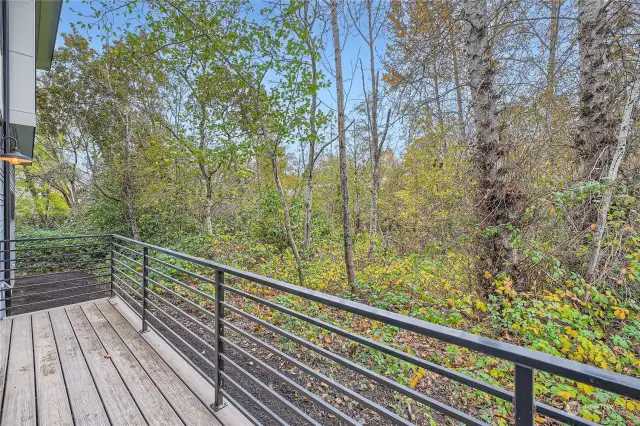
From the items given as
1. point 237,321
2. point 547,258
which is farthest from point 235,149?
point 547,258

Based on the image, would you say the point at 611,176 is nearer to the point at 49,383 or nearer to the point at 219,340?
the point at 219,340

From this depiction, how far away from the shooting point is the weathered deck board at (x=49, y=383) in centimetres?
181

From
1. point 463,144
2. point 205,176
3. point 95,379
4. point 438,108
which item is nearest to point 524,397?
point 95,379

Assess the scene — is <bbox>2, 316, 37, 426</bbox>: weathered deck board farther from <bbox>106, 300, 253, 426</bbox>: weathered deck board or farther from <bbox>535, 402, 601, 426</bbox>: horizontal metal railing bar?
<bbox>535, 402, 601, 426</bbox>: horizontal metal railing bar

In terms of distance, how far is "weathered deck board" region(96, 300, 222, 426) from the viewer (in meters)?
1.83

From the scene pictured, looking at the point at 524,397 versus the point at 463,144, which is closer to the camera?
the point at 524,397

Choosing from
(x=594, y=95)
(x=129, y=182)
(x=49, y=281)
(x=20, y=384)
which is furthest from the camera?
(x=129, y=182)

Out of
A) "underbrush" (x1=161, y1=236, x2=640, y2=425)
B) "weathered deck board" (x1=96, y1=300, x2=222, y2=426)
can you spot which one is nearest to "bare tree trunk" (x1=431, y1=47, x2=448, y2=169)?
"underbrush" (x1=161, y1=236, x2=640, y2=425)

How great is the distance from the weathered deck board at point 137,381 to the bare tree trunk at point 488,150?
375 cm

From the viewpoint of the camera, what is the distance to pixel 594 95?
11.3 ft

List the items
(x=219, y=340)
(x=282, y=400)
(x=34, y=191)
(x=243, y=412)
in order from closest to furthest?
(x=282, y=400) < (x=243, y=412) < (x=219, y=340) < (x=34, y=191)

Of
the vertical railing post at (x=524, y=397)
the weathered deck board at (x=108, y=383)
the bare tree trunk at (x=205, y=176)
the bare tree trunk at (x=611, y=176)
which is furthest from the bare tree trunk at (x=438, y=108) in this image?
the bare tree trunk at (x=205, y=176)

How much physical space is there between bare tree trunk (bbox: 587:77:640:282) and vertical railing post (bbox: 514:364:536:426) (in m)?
3.28

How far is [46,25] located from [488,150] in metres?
9.04
